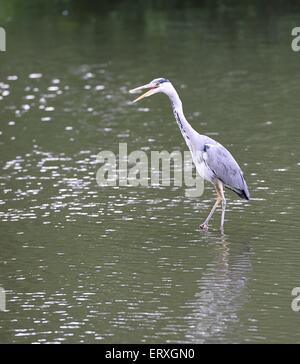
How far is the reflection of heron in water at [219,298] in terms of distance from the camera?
31.9 ft

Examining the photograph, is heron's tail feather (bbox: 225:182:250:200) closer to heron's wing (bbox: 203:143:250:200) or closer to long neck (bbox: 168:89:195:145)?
heron's wing (bbox: 203:143:250:200)

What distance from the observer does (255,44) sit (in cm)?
2594

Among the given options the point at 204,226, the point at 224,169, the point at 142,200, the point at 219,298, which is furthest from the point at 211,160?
the point at 219,298

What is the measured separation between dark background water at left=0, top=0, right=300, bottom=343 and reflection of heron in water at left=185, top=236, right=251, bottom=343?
19 millimetres

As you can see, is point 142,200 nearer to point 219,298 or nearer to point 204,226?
point 204,226

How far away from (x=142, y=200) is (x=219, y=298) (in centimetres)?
376

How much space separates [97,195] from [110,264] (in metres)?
2.88

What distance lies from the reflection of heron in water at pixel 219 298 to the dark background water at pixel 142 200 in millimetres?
19

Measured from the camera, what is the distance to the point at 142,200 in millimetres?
14125

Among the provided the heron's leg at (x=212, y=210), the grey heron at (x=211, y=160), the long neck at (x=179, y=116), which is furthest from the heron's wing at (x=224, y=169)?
the long neck at (x=179, y=116)

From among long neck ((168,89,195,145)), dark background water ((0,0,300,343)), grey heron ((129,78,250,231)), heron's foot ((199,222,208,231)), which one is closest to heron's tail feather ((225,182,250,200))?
grey heron ((129,78,250,231))

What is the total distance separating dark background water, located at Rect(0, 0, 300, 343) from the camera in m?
10.2

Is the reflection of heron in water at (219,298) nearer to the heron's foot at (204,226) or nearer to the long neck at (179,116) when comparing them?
the heron's foot at (204,226)

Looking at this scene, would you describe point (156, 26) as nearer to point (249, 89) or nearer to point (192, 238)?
point (249, 89)
